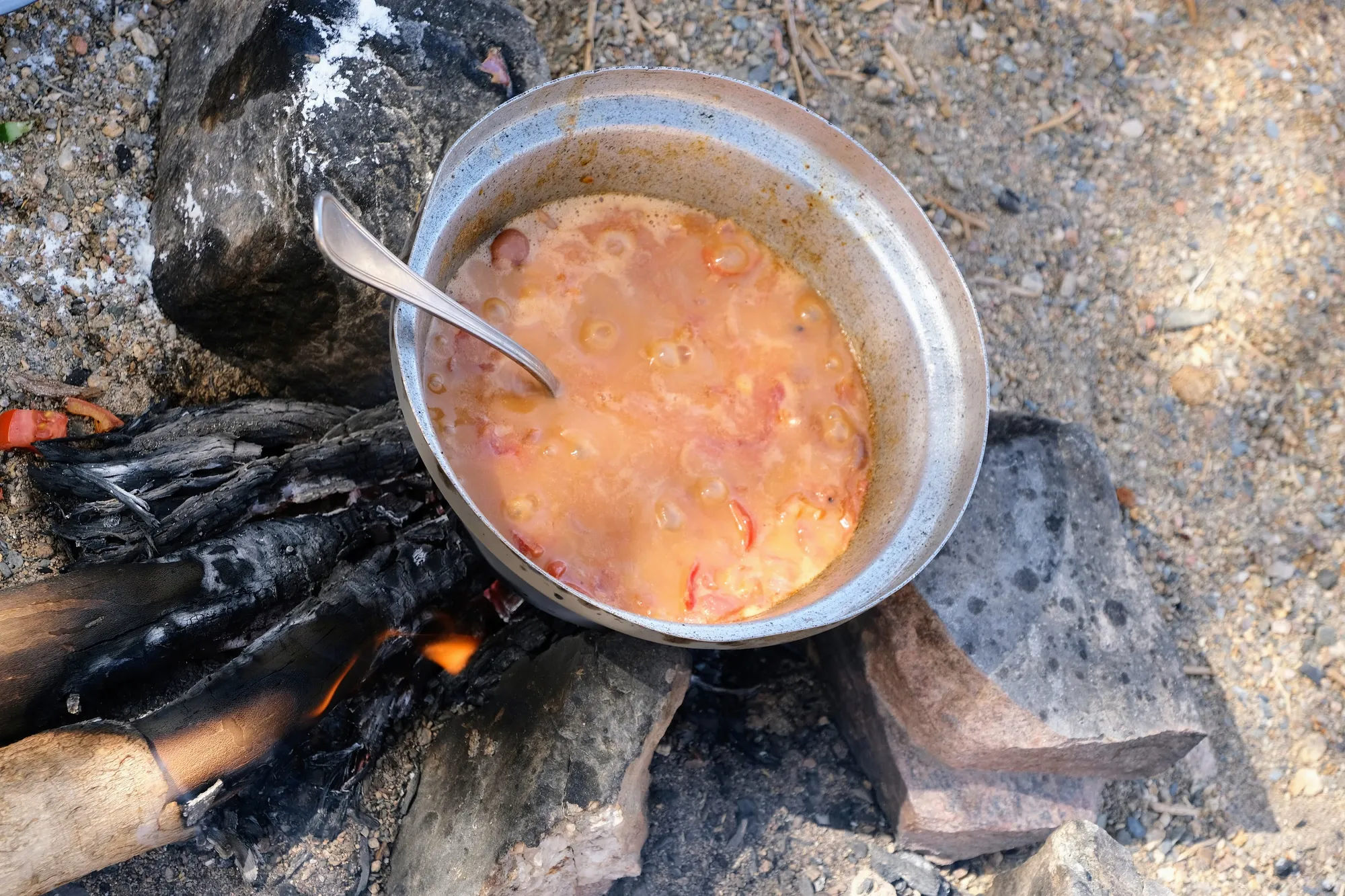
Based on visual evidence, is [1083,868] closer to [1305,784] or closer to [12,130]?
[1305,784]

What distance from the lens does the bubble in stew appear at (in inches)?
77.0

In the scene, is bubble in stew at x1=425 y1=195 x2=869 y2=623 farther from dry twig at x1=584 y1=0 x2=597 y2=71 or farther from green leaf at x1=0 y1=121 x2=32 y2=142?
green leaf at x1=0 y1=121 x2=32 y2=142

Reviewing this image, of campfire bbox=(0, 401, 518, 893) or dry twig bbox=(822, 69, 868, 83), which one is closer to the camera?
campfire bbox=(0, 401, 518, 893)

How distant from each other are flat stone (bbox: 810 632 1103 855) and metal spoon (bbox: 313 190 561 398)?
56.4 inches

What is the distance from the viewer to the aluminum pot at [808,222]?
1.87 meters

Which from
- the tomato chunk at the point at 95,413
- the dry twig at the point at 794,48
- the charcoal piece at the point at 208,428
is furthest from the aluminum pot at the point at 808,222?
the dry twig at the point at 794,48

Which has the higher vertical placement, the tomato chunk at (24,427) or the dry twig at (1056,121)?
the tomato chunk at (24,427)

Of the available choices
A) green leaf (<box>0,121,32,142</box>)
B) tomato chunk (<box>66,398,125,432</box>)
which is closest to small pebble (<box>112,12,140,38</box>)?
green leaf (<box>0,121,32,142</box>)

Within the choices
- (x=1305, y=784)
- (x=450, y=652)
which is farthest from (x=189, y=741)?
(x=1305, y=784)

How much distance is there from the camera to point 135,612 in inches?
69.6

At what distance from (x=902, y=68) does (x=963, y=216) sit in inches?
21.3

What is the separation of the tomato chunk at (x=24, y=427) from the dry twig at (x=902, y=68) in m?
2.65

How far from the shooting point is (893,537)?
6.28 ft

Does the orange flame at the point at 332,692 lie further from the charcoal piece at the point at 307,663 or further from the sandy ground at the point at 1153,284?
the sandy ground at the point at 1153,284
